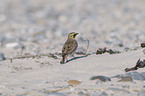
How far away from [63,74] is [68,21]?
1839cm

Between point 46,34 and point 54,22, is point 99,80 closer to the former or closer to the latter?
point 46,34

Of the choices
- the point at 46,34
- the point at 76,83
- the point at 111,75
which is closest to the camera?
the point at 76,83

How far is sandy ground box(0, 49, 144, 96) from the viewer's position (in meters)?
5.53

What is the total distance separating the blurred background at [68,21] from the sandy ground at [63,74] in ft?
28.7

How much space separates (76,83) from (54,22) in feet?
62.5

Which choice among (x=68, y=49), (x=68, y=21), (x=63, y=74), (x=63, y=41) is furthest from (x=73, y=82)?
(x=68, y=21)

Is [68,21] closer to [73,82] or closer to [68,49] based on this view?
[68,49]

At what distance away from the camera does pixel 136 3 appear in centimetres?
2806

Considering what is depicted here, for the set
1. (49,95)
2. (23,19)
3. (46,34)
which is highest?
(23,19)

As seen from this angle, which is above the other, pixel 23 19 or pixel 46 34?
pixel 23 19

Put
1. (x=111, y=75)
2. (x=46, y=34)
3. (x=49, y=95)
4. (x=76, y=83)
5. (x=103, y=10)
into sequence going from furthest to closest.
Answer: (x=103, y=10) → (x=46, y=34) → (x=111, y=75) → (x=76, y=83) → (x=49, y=95)

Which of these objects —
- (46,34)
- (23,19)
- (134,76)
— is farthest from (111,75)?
(23,19)

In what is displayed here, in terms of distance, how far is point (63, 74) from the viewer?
7070 mm

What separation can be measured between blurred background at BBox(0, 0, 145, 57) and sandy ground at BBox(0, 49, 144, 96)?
8740 millimetres
